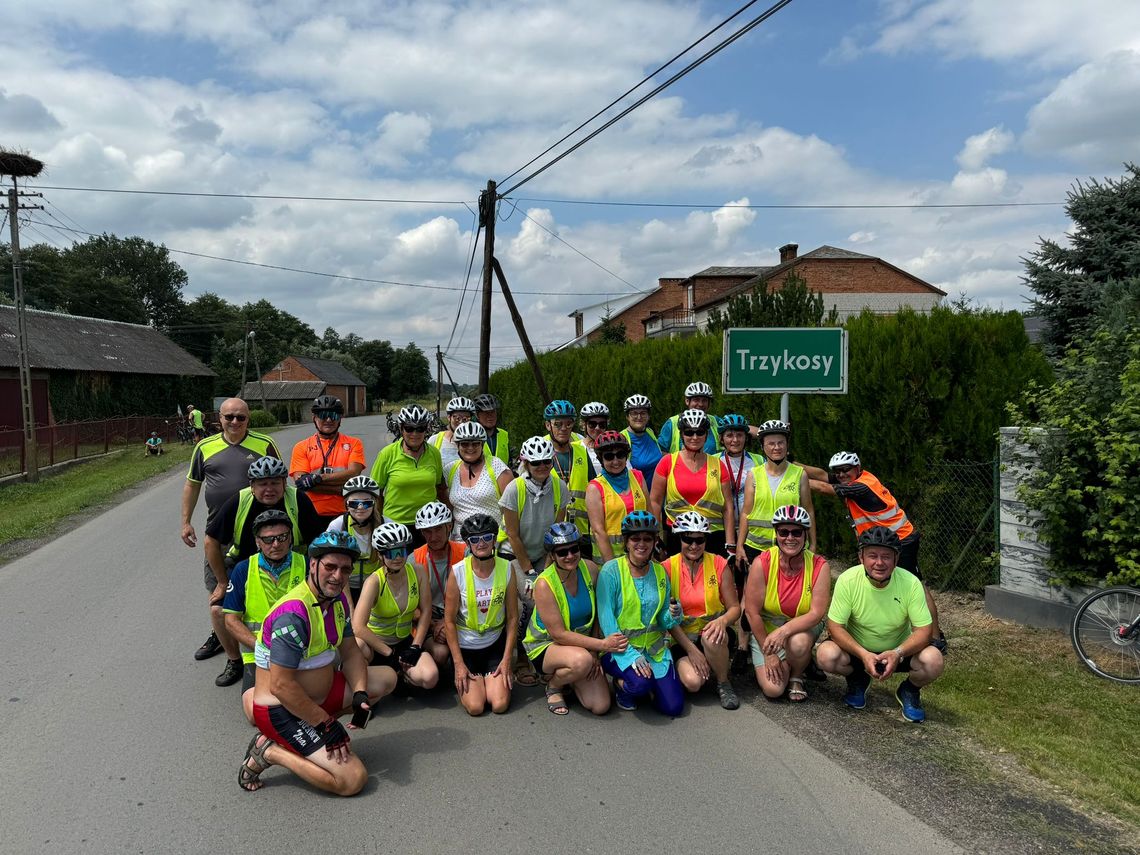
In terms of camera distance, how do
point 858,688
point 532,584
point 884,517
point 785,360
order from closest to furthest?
point 858,688 → point 532,584 → point 884,517 → point 785,360

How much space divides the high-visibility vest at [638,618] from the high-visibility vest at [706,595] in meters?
0.23

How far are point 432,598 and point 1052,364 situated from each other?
6.57 metres

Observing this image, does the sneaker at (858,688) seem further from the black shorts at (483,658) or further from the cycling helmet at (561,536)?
the black shorts at (483,658)

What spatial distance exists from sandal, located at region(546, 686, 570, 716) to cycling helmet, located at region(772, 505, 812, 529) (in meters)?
1.78

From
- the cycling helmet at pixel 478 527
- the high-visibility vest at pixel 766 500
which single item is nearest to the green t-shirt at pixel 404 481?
the cycling helmet at pixel 478 527

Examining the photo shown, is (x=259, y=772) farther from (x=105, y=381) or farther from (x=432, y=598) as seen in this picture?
(x=105, y=381)

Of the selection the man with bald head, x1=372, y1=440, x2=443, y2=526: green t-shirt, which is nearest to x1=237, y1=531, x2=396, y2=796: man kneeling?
x1=372, y1=440, x2=443, y2=526: green t-shirt

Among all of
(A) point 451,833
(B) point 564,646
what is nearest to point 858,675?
(B) point 564,646

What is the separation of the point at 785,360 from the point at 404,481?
135 inches

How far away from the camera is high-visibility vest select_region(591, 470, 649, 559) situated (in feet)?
19.5

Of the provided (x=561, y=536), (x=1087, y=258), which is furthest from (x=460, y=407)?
(x=1087, y=258)

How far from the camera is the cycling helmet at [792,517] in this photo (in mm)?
5195

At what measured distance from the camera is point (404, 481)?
6.20 meters

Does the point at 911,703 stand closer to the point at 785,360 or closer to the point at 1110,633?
the point at 1110,633
